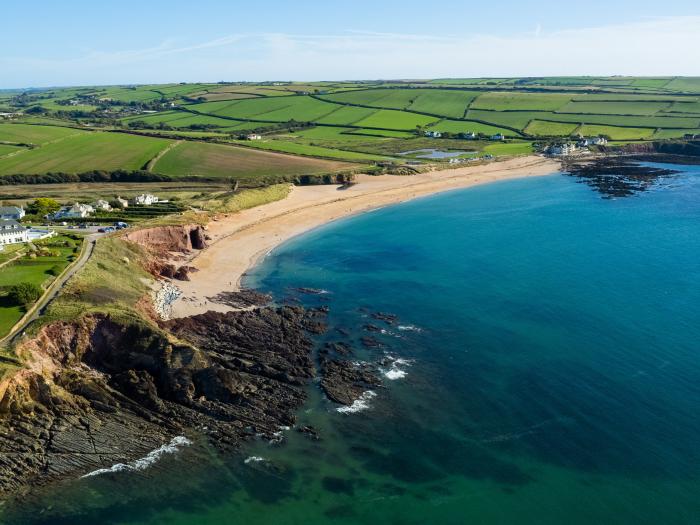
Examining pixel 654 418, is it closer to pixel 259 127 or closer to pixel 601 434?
pixel 601 434

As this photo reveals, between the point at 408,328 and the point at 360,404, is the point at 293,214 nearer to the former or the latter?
the point at 408,328

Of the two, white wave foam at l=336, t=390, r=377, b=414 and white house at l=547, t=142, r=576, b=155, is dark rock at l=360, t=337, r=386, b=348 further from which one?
white house at l=547, t=142, r=576, b=155

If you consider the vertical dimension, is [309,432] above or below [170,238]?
below

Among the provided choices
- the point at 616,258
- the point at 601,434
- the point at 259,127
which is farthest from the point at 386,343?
the point at 259,127

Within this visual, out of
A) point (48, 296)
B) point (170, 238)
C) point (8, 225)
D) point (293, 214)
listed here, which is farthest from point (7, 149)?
point (48, 296)

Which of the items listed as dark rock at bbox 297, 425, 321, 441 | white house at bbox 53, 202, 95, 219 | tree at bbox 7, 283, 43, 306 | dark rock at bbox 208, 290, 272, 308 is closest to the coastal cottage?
dark rock at bbox 208, 290, 272, 308

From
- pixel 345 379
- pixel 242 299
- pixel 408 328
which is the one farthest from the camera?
pixel 242 299
